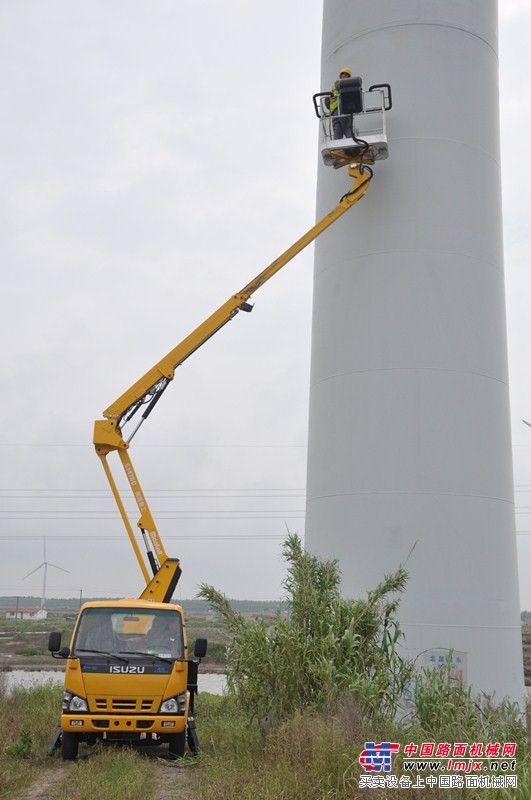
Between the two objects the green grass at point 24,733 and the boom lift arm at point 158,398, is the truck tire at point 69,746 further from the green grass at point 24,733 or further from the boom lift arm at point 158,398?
the boom lift arm at point 158,398

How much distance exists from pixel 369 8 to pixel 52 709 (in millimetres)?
15744

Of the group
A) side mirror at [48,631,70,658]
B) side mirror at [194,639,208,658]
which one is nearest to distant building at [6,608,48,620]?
side mirror at [48,631,70,658]

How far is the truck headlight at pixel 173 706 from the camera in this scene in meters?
12.1

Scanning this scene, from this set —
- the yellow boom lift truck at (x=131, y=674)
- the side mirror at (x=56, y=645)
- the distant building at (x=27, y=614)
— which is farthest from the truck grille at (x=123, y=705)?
the distant building at (x=27, y=614)

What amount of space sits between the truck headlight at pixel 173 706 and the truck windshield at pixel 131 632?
629 millimetres

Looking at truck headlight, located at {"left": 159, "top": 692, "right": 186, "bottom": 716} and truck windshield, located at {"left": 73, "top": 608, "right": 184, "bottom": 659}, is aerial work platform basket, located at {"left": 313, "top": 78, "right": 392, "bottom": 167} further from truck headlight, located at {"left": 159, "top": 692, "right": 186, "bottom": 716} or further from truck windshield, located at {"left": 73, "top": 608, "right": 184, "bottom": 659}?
truck headlight, located at {"left": 159, "top": 692, "right": 186, "bottom": 716}

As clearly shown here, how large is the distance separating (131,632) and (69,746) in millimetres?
1795

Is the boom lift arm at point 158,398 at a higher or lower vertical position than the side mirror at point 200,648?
higher

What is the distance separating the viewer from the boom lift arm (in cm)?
1642

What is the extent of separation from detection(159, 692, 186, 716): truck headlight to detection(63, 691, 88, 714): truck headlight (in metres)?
1.09

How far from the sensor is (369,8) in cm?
1842

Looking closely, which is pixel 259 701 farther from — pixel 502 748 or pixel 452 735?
pixel 502 748

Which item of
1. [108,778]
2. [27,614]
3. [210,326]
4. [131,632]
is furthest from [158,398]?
[27,614]

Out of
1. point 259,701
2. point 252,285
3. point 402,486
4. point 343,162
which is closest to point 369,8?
point 343,162
